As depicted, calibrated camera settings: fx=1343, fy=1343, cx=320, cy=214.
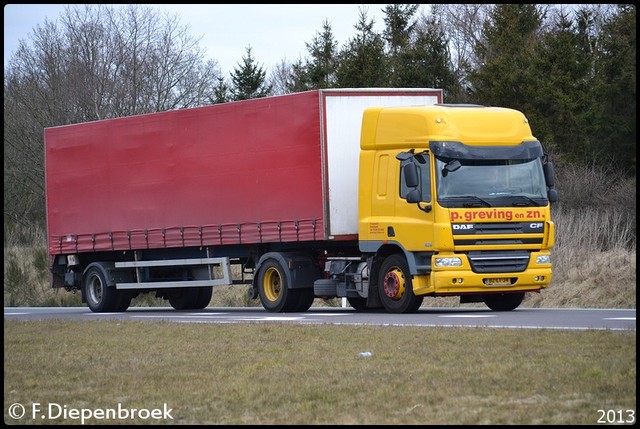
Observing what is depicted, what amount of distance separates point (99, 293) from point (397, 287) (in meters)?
8.87

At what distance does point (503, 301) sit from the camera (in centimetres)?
2406

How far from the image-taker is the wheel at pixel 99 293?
94.0 feet

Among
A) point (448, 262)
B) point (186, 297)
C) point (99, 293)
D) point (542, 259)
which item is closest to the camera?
point (448, 262)

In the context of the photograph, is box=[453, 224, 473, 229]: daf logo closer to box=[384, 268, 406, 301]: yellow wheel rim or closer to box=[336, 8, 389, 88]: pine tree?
box=[384, 268, 406, 301]: yellow wheel rim

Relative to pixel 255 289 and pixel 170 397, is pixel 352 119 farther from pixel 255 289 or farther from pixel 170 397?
pixel 170 397

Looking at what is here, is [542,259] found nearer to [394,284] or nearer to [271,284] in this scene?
[394,284]

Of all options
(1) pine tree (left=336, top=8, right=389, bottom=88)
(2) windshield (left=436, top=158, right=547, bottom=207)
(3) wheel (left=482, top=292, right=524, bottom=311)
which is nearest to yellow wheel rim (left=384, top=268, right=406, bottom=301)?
(2) windshield (left=436, top=158, right=547, bottom=207)

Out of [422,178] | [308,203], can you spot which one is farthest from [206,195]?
[422,178]

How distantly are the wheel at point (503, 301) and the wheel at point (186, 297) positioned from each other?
27.1 ft

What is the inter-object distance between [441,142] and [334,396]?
11620 millimetres

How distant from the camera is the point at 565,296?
27672mm

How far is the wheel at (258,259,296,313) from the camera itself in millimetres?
24766

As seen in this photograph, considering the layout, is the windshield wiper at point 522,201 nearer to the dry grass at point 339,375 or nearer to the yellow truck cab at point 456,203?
the yellow truck cab at point 456,203

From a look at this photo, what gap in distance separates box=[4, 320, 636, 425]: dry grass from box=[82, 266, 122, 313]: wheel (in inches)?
435
